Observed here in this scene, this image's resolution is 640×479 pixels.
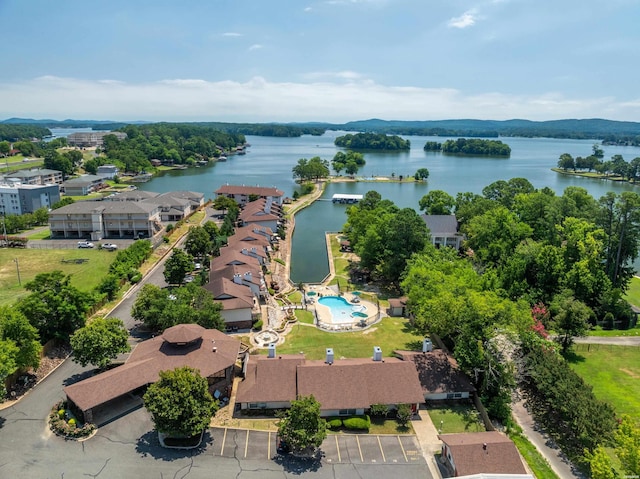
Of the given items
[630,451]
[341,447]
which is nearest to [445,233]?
[341,447]

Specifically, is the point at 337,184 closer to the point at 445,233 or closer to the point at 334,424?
the point at 445,233

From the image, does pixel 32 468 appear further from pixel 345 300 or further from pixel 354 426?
pixel 345 300

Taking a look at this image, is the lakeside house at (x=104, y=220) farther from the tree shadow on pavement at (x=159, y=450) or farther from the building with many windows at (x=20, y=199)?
the tree shadow on pavement at (x=159, y=450)

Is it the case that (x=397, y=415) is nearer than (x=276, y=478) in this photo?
No

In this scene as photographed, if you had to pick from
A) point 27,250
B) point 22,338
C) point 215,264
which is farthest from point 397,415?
point 27,250

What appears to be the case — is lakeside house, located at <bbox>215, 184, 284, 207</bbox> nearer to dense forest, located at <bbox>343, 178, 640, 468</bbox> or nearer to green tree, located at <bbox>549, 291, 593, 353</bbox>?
dense forest, located at <bbox>343, 178, 640, 468</bbox>

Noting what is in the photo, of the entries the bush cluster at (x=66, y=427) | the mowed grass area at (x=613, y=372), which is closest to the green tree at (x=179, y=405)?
the bush cluster at (x=66, y=427)

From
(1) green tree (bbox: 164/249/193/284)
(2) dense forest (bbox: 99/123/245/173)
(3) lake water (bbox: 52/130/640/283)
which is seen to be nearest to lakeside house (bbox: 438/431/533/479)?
(1) green tree (bbox: 164/249/193/284)
